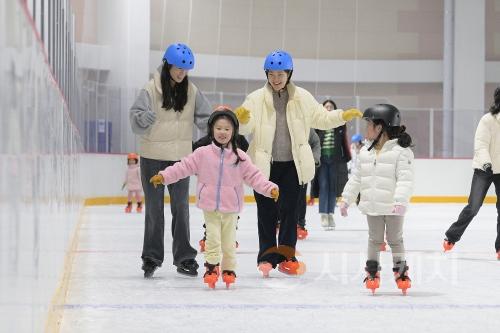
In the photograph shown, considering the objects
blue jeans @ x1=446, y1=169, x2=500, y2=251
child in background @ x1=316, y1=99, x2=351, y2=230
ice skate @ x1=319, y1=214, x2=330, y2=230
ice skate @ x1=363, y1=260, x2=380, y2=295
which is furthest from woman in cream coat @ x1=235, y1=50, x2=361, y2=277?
ice skate @ x1=319, y1=214, x2=330, y2=230

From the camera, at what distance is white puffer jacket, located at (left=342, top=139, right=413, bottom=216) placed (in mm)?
5109

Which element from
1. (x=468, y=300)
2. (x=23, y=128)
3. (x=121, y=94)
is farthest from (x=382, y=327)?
(x=121, y=94)

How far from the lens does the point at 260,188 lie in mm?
5465

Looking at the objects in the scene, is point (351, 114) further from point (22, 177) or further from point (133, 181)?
point (133, 181)

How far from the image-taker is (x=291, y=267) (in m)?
6.18

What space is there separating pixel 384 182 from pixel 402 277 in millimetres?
478

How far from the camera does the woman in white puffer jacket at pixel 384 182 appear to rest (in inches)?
201

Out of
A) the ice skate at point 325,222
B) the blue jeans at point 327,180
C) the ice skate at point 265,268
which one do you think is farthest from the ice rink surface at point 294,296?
the ice skate at point 325,222

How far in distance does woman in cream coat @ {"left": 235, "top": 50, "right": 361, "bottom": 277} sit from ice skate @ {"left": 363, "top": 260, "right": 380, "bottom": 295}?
1042mm

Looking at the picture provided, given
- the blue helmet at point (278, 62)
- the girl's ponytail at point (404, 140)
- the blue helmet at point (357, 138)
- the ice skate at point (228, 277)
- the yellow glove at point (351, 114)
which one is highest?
the blue helmet at point (278, 62)

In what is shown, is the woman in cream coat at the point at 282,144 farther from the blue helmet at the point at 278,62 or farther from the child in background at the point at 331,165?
the child in background at the point at 331,165

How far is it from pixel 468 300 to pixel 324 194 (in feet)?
20.0

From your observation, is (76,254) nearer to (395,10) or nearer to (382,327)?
(382,327)

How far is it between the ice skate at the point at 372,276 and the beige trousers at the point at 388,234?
1.4 inches
